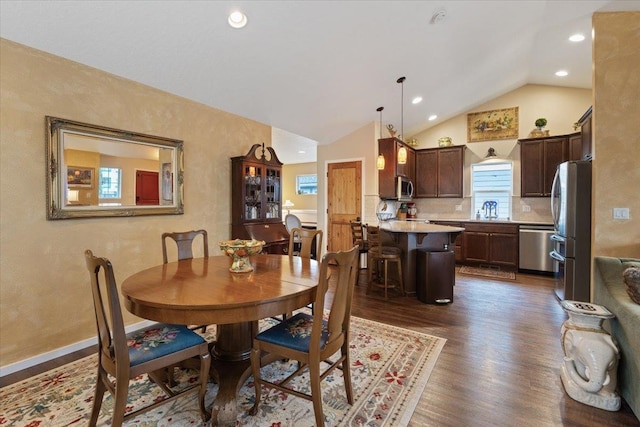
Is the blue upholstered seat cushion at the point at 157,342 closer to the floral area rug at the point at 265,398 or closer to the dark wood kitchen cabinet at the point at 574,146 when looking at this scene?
the floral area rug at the point at 265,398

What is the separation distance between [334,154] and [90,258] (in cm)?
489

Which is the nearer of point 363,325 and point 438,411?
point 438,411

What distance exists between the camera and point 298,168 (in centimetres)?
957

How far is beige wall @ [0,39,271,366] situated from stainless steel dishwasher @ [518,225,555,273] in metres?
5.78

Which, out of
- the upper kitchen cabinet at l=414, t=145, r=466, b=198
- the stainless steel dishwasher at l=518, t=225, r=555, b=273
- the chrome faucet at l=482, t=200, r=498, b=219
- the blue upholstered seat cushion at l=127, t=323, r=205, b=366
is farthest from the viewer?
the upper kitchen cabinet at l=414, t=145, r=466, b=198

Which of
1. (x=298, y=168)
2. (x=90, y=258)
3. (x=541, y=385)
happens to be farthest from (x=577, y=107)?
(x=90, y=258)

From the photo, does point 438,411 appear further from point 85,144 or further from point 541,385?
point 85,144

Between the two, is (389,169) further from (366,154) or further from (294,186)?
(294,186)

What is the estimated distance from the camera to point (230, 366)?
204 centimetres

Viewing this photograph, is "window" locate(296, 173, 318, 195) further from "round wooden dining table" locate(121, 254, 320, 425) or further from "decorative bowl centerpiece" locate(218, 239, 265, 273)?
"decorative bowl centerpiece" locate(218, 239, 265, 273)

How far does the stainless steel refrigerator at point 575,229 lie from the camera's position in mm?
3182

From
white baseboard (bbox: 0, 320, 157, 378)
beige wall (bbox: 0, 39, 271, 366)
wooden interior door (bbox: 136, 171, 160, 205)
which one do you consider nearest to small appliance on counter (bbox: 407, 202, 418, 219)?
beige wall (bbox: 0, 39, 271, 366)

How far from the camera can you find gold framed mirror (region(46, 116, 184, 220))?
249 cm

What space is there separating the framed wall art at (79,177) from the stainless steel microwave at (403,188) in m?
4.53
